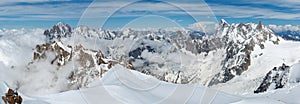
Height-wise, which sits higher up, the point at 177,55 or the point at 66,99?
the point at 177,55

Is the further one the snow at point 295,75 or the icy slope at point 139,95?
the snow at point 295,75

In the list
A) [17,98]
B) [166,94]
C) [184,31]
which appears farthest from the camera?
[166,94]

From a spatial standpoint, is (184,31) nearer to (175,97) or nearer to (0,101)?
(175,97)

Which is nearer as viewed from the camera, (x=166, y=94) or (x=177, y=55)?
(x=177, y=55)

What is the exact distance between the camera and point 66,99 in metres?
24.2

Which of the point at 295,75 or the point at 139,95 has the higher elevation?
the point at 139,95

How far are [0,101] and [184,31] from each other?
38.7 feet

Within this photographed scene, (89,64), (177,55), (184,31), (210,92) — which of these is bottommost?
(89,64)

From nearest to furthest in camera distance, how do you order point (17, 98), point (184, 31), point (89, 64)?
point (184, 31) → point (17, 98) → point (89, 64)

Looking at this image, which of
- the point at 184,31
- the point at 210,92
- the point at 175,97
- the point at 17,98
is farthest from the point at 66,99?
the point at 184,31

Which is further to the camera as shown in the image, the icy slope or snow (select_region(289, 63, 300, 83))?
snow (select_region(289, 63, 300, 83))

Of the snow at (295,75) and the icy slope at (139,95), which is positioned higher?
the icy slope at (139,95)

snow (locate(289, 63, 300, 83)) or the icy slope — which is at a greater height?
the icy slope

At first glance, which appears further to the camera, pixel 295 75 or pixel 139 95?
pixel 295 75
